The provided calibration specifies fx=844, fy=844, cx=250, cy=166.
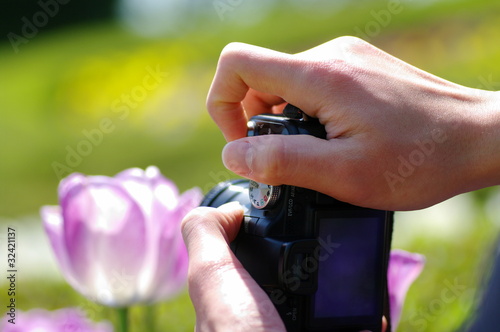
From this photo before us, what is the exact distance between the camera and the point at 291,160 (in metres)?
1.05

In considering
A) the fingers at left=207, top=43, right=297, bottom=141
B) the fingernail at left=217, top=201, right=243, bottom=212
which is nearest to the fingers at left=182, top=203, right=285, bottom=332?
the fingernail at left=217, top=201, right=243, bottom=212

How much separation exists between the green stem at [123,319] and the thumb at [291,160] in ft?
1.12

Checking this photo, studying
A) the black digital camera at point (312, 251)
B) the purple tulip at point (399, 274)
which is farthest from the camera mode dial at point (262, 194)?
the purple tulip at point (399, 274)

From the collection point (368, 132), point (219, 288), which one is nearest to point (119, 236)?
point (219, 288)

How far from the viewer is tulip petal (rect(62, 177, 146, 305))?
1.23 meters

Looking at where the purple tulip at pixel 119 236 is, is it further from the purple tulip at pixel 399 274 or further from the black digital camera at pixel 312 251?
the purple tulip at pixel 399 274

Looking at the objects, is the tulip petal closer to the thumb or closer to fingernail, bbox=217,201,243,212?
fingernail, bbox=217,201,243,212

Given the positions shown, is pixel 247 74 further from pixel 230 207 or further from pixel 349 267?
pixel 349 267

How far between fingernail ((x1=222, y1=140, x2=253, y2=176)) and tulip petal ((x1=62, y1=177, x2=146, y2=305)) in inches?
7.9

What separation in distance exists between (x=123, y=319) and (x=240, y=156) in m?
0.36

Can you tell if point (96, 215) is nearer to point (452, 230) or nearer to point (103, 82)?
point (452, 230)

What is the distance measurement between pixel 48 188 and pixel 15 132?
5.52ft

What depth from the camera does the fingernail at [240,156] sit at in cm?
109

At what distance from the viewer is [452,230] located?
2.60 m
